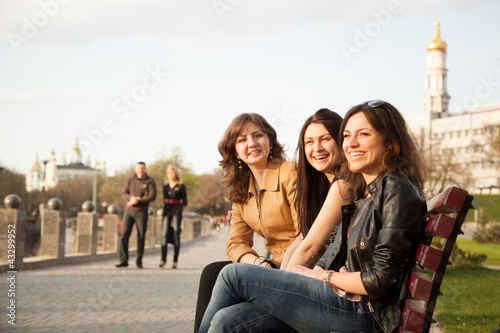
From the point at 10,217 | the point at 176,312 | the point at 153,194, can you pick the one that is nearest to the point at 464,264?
the point at 153,194

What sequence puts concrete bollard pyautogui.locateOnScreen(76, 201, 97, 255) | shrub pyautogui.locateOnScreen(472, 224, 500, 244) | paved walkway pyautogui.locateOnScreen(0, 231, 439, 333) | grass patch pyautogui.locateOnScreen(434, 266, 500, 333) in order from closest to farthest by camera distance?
1. grass patch pyautogui.locateOnScreen(434, 266, 500, 333)
2. paved walkway pyautogui.locateOnScreen(0, 231, 439, 333)
3. concrete bollard pyautogui.locateOnScreen(76, 201, 97, 255)
4. shrub pyautogui.locateOnScreen(472, 224, 500, 244)

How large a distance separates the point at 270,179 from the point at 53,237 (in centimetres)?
1104

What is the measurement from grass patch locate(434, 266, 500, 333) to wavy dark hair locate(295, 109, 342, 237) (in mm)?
2525

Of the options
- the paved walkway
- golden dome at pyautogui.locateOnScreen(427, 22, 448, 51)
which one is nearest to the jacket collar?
the paved walkway

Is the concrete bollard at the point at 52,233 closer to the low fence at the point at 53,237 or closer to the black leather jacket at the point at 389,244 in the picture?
the low fence at the point at 53,237

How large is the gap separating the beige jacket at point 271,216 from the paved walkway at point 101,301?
7.01ft

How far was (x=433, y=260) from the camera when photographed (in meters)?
2.49

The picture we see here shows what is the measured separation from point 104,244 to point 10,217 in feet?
21.6

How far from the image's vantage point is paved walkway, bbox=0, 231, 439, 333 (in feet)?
20.6

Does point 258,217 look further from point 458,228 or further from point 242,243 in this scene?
point 458,228

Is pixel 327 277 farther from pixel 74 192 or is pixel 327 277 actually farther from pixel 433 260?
pixel 74 192

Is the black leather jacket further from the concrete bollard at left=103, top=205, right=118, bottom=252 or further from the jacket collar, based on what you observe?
the concrete bollard at left=103, top=205, right=118, bottom=252

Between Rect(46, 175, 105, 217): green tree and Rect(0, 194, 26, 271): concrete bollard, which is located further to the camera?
Rect(46, 175, 105, 217): green tree

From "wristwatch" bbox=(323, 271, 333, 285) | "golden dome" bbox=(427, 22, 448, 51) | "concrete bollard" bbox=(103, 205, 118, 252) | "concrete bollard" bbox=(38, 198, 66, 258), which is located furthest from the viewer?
"golden dome" bbox=(427, 22, 448, 51)
